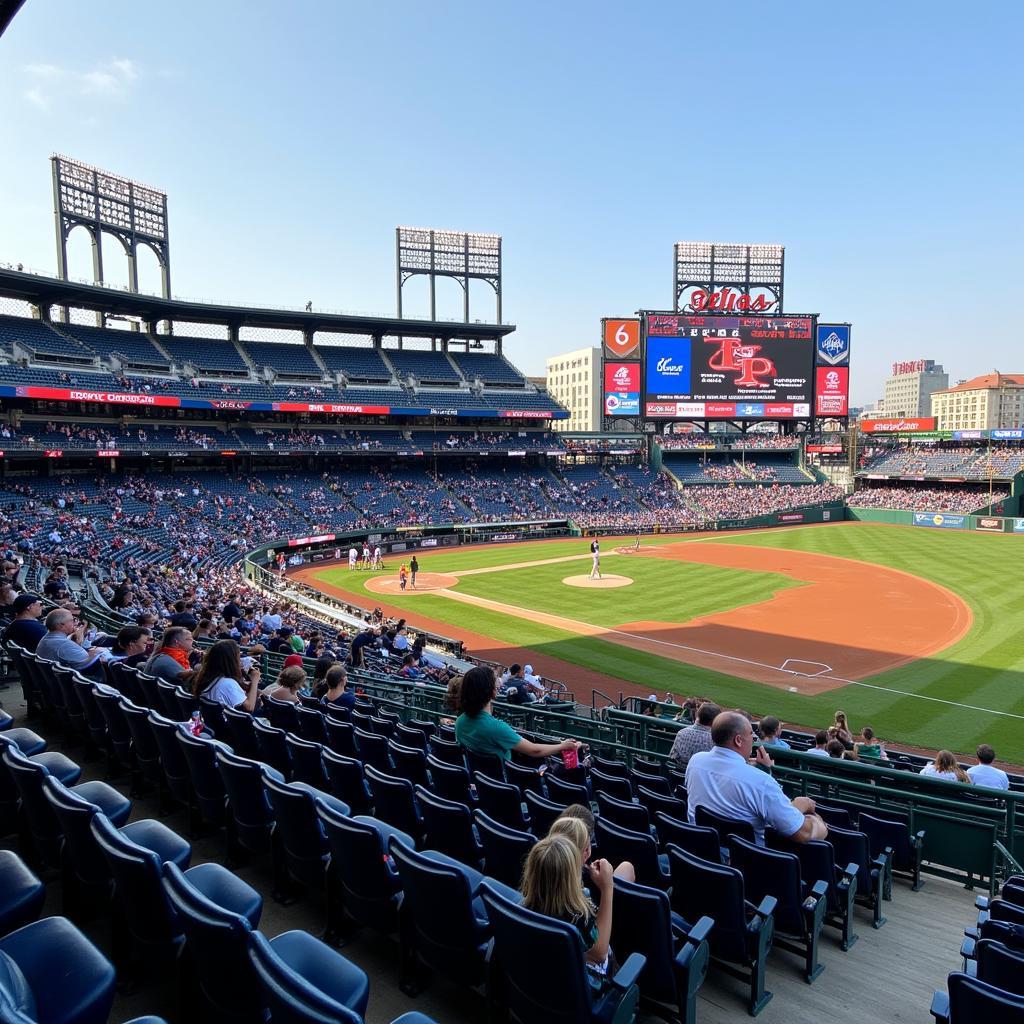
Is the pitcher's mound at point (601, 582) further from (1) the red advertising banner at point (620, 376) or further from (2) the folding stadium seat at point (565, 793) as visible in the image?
(1) the red advertising banner at point (620, 376)

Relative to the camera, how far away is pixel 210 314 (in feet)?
186

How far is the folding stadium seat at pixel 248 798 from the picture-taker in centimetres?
523

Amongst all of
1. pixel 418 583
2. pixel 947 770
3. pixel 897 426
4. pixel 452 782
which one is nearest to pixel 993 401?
pixel 897 426

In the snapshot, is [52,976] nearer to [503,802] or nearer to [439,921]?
[439,921]

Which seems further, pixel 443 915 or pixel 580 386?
pixel 580 386

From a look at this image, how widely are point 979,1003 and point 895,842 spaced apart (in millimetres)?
4060

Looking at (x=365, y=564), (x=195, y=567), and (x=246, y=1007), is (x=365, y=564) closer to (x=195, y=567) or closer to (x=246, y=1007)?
(x=195, y=567)

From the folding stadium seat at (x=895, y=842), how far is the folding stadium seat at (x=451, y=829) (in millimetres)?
3900

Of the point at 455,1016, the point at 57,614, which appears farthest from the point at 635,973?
the point at 57,614

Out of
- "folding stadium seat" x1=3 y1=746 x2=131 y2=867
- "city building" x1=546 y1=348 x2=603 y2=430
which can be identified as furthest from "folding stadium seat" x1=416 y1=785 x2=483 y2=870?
"city building" x1=546 y1=348 x2=603 y2=430

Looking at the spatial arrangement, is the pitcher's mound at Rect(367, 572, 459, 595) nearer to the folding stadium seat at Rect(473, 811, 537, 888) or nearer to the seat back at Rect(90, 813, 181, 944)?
the folding stadium seat at Rect(473, 811, 537, 888)

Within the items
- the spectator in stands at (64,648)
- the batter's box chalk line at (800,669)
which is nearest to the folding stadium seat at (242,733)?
the spectator in stands at (64,648)

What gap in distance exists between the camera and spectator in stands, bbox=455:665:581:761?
248 inches

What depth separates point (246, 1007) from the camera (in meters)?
3.12
